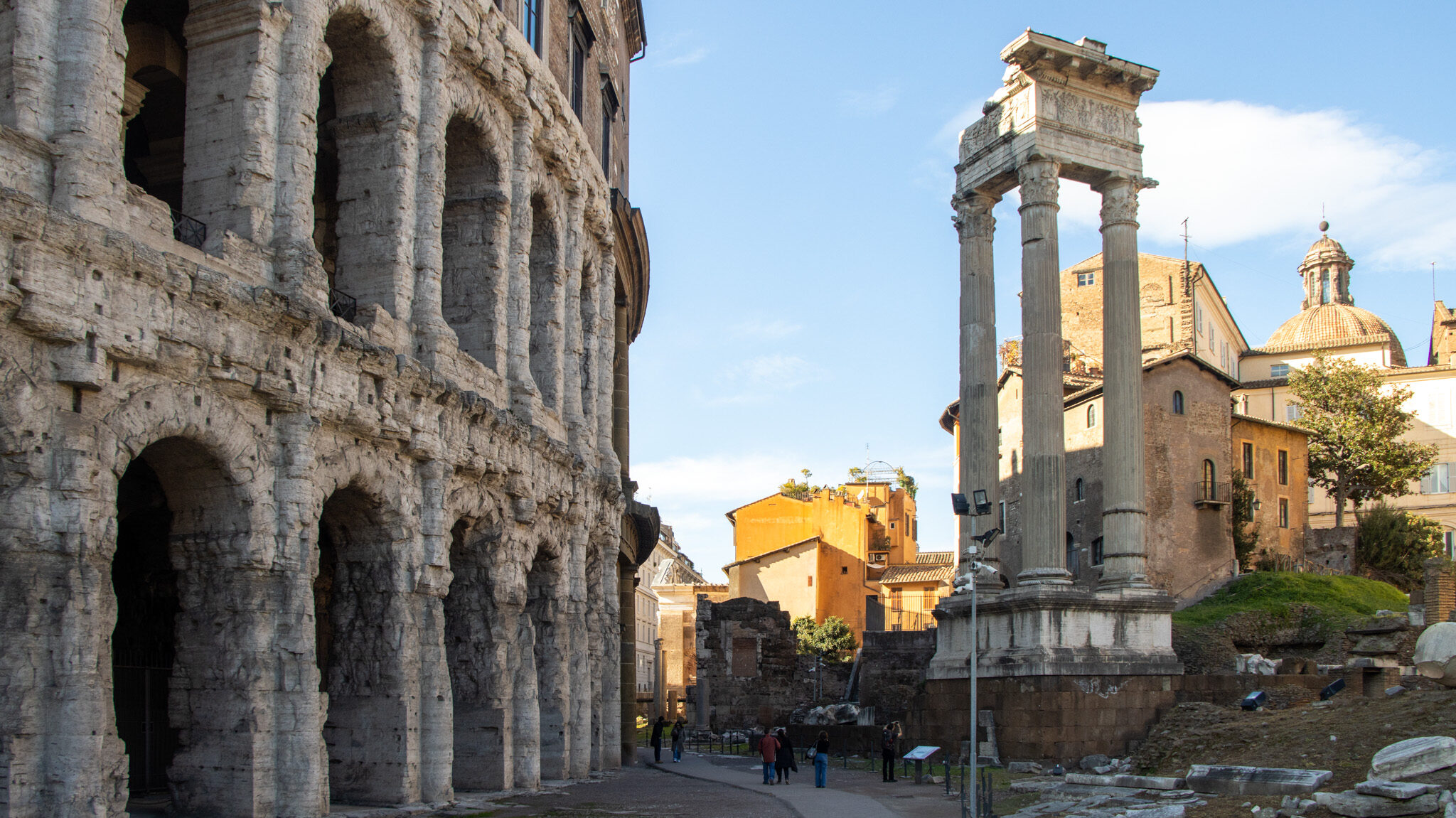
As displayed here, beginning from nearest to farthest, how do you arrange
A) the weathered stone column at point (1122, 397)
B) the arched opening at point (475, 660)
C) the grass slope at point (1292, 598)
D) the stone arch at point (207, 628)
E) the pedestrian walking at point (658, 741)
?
the stone arch at point (207, 628) < the arched opening at point (475, 660) < the weathered stone column at point (1122, 397) < the pedestrian walking at point (658, 741) < the grass slope at point (1292, 598)

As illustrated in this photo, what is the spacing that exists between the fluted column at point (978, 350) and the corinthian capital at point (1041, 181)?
1854 mm

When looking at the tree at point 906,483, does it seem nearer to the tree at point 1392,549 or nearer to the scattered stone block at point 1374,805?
the tree at point 1392,549

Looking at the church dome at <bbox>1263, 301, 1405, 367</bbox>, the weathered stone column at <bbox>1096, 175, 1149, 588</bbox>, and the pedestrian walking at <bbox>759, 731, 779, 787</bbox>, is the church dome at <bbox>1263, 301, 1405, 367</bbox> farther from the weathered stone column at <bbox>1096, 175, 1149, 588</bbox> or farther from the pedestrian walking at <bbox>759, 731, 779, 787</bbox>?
the pedestrian walking at <bbox>759, 731, 779, 787</bbox>

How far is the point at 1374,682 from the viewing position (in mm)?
20922

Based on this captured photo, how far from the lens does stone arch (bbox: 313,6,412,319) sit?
16000mm

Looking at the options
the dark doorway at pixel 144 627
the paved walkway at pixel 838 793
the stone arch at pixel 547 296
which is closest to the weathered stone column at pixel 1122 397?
the paved walkway at pixel 838 793

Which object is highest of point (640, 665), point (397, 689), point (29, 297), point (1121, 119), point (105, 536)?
point (1121, 119)

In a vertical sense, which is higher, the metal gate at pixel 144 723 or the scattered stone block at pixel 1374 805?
the metal gate at pixel 144 723

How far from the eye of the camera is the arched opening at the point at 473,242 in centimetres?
1883

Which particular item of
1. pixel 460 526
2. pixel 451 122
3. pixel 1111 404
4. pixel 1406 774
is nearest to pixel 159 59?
pixel 451 122

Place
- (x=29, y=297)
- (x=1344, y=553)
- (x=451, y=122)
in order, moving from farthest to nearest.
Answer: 1. (x=1344, y=553)
2. (x=451, y=122)
3. (x=29, y=297)

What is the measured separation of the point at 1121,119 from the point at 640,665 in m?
48.0

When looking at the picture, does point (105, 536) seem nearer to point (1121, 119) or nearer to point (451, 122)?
point (451, 122)

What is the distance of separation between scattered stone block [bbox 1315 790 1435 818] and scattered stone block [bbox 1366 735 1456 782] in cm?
33
